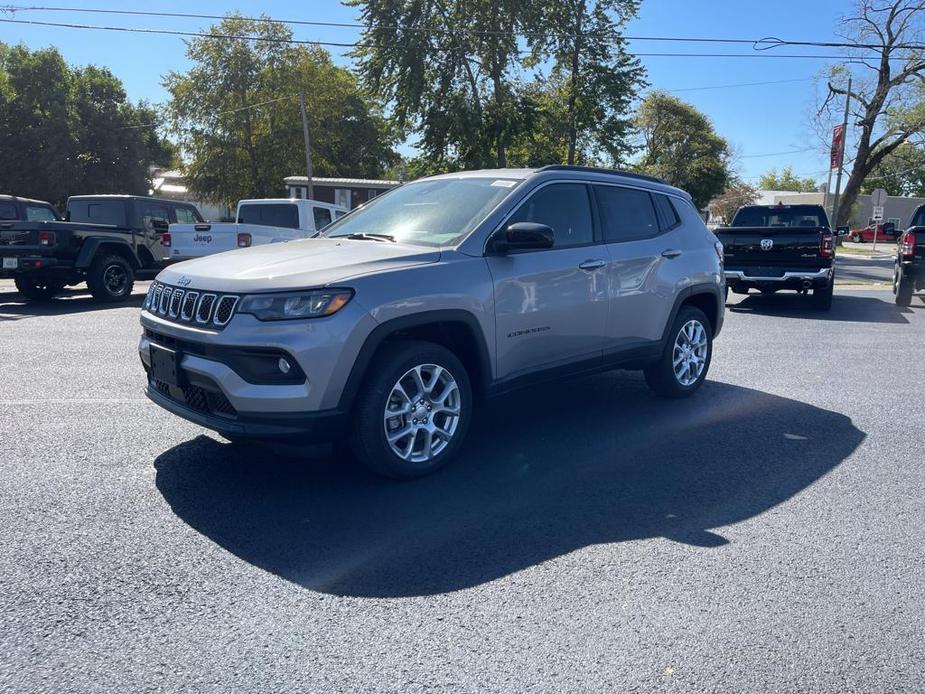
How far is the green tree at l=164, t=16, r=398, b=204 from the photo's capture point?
43.0m

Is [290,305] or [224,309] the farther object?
[224,309]

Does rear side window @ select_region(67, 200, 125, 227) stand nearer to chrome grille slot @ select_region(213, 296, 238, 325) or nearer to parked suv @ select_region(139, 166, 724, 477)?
parked suv @ select_region(139, 166, 724, 477)

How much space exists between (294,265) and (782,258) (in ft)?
35.9

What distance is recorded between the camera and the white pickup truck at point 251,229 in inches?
578

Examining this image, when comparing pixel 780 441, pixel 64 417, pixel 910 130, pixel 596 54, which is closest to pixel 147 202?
pixel 64 417

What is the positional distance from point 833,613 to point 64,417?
16.9 ft

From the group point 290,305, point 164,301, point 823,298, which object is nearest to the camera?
point 290,305

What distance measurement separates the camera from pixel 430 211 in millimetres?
5340

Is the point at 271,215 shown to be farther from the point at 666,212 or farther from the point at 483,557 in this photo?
the point at 483,557

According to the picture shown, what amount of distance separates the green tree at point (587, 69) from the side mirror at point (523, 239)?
2561 centimetres

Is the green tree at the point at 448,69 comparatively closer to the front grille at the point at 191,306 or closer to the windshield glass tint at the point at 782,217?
the windshield glass tint at the point at 782,217

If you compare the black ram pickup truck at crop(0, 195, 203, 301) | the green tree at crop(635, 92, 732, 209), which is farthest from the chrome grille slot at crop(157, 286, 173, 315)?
the green tree at crop(635, 92, 732, 209)

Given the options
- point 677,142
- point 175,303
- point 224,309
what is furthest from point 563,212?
point 677,142

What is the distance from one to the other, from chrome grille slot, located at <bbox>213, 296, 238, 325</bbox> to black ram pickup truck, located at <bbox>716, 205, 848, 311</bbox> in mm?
10518
